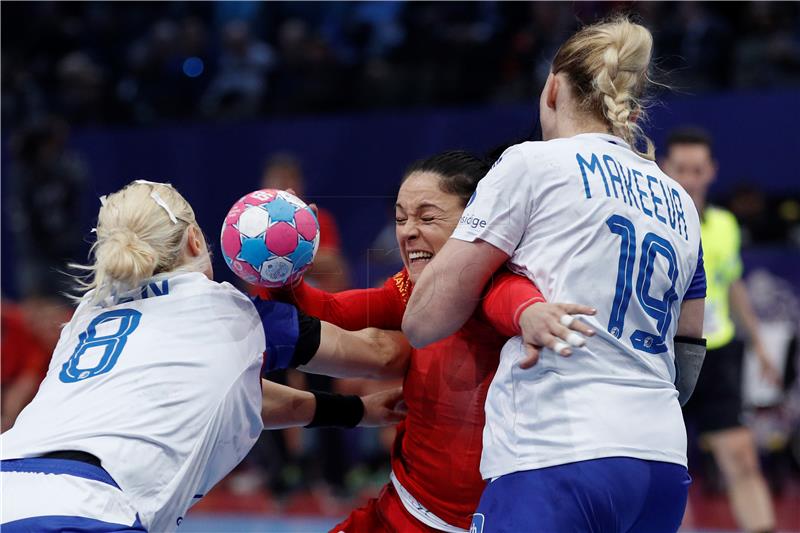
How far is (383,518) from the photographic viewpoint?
10.1ft

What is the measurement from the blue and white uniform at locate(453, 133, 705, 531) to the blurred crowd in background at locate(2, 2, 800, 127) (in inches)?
240

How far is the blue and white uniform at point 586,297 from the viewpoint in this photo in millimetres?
2352

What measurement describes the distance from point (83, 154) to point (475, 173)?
27.3 ft

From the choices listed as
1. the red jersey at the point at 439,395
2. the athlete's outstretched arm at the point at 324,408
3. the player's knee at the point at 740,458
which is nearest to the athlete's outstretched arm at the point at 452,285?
the red jersey at the point at 439,395

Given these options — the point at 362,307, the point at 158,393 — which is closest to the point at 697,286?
the point at 362,307

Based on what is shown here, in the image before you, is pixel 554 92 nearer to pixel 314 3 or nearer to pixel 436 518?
pixel 436 518

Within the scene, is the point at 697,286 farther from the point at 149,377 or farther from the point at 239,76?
the point at 239,76

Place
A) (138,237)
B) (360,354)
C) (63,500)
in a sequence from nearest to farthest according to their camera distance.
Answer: (63,500) → (138,237) → (360,354)

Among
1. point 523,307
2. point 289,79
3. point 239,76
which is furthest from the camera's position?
point 289,79

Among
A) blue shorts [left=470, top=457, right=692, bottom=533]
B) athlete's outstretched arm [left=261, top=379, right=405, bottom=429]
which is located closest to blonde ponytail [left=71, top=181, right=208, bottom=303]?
athlete's outstretched arm [left=261, top=379, right=405, bottom=429]

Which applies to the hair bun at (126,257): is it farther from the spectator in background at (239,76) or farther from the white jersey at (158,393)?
the spectator in background at (239,76)

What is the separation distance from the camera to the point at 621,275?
2408mm

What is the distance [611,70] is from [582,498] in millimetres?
1050

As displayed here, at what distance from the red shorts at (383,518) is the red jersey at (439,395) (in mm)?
72
